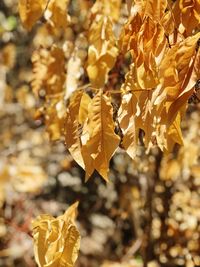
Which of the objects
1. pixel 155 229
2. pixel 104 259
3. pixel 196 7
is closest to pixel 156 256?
pixel 155 229

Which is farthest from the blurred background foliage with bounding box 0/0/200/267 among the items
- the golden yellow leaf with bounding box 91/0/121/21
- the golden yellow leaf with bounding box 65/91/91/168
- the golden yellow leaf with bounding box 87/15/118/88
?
the golden yellow leaf with bounding box 65/91/91/168

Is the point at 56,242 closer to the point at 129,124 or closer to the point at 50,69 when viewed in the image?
the point at 129,124

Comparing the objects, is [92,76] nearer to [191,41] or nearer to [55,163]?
[191,41]

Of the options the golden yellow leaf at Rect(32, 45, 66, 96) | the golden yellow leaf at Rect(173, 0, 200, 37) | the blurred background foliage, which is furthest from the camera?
the blurred background foliage

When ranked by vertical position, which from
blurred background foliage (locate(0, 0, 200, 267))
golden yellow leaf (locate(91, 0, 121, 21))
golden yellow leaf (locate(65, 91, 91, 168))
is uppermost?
golden yellow leaf (locate(91, 0, 121, 21))

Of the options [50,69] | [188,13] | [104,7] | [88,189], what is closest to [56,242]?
[188,13]

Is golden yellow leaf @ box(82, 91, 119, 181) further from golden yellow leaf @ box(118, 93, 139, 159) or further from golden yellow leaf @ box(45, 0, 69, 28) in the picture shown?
golden yellow leaf @ box(45, 0, 69, 28)

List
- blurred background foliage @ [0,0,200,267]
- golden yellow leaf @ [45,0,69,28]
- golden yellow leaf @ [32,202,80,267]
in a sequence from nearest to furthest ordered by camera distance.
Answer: golden yellow leaf @ [32,202,80,267]
golden yellow leaf @ [45,0,69,28]
blurred background foliage @ [0,0,200,267]
